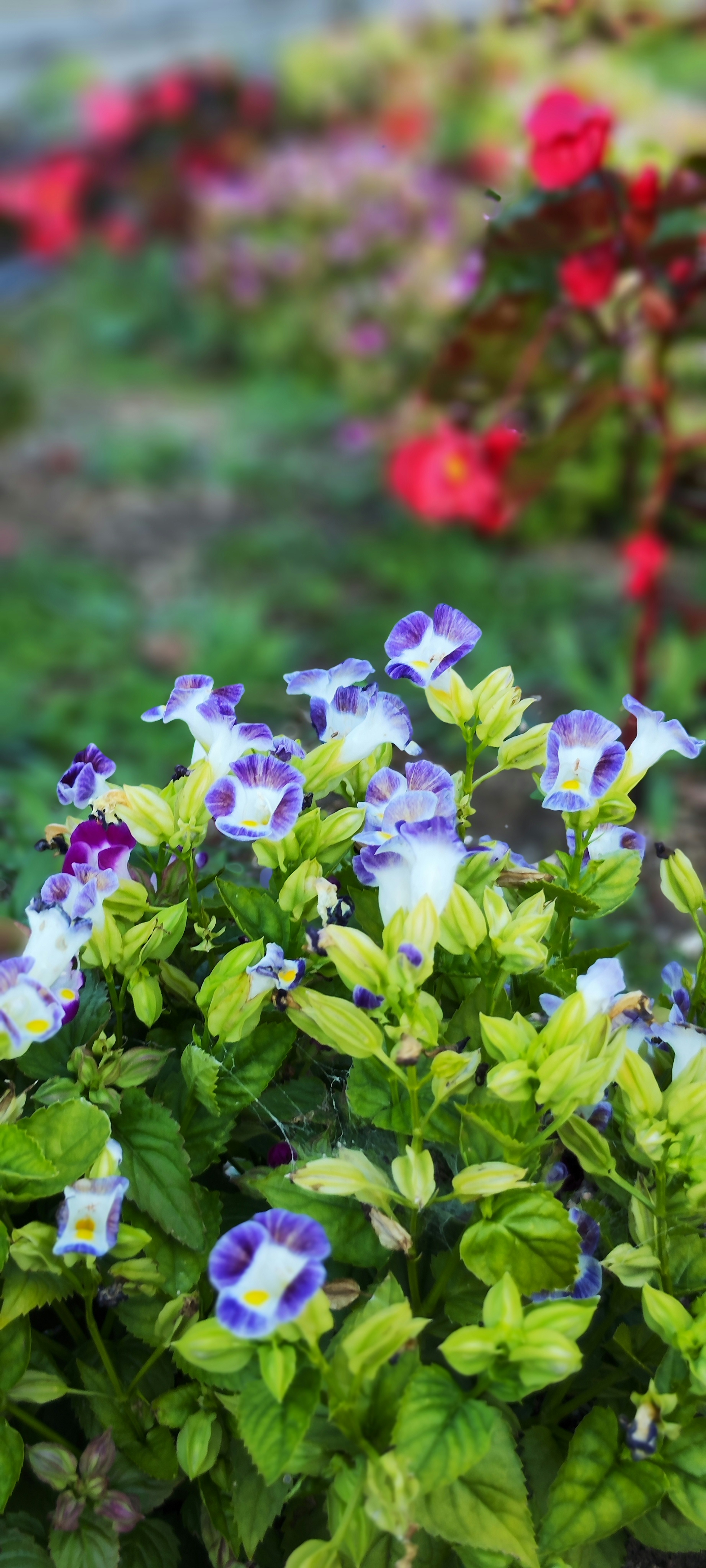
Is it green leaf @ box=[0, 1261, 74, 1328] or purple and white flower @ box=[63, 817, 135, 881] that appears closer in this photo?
green leaf @ box=[0, 1261, 74, 1328]

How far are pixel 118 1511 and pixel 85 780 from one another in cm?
46

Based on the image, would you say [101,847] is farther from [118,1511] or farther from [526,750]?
[118,1511]

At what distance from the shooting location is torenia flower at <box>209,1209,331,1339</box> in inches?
23.6

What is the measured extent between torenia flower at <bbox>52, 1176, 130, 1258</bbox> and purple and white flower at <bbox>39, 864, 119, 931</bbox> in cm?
15

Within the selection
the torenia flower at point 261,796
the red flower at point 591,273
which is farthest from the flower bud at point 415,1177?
the red flower at point 591,273

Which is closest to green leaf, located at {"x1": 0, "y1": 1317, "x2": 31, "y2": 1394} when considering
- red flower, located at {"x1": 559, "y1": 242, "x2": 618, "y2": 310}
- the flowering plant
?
Result: the flowering plant

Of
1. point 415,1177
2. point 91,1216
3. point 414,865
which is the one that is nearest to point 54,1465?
point 91,1216

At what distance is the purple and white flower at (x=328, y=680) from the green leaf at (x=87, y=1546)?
0.53 m

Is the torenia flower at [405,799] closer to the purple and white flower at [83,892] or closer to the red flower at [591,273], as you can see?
the purple and white flower at [83,892]

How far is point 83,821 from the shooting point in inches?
33.8

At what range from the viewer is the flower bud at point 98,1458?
731 millimetres

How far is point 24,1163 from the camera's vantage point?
2.27ft

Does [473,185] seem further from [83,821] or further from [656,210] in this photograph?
[83,821]

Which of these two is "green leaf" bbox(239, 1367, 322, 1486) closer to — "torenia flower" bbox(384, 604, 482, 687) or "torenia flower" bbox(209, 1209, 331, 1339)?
"torenia flower" bbox(209, 1209, 331, 1339)
